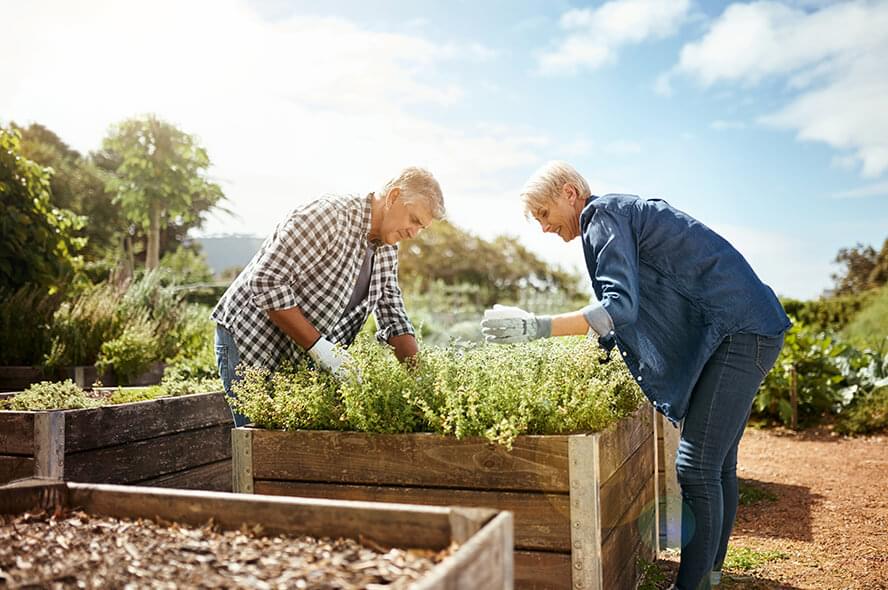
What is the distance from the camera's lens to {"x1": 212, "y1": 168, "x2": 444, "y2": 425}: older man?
247cm

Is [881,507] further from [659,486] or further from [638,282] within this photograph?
[638,282]

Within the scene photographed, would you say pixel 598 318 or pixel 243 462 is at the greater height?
pixel 598 318

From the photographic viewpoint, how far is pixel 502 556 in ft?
4.02

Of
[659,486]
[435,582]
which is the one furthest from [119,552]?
[659,486]

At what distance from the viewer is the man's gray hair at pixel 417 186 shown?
2.62 meters

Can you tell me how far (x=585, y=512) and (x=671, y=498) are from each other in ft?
5.61

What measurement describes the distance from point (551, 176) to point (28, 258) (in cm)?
497

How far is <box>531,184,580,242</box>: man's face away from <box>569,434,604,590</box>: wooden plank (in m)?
0.76

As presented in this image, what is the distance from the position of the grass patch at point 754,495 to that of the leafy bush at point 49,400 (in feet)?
11.0

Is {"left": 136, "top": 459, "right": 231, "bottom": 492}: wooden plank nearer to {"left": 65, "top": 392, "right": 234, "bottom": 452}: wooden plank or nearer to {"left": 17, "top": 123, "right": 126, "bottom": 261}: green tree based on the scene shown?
{"left": 65, "top": 392, "right": 234, "bottom": 452}: wooden plank

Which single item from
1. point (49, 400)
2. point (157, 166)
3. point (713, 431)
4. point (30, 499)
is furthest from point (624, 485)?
point (157, 166)

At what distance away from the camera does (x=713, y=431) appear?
2.26 meters

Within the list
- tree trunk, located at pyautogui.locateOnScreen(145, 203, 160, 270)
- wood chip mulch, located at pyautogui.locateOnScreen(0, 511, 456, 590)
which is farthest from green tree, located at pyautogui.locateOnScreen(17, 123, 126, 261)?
wood chip mulch, located at pyautogui.locateOnScreen(0, 511, 456, 590)

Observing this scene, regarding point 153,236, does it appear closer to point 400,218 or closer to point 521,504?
point 400,218
